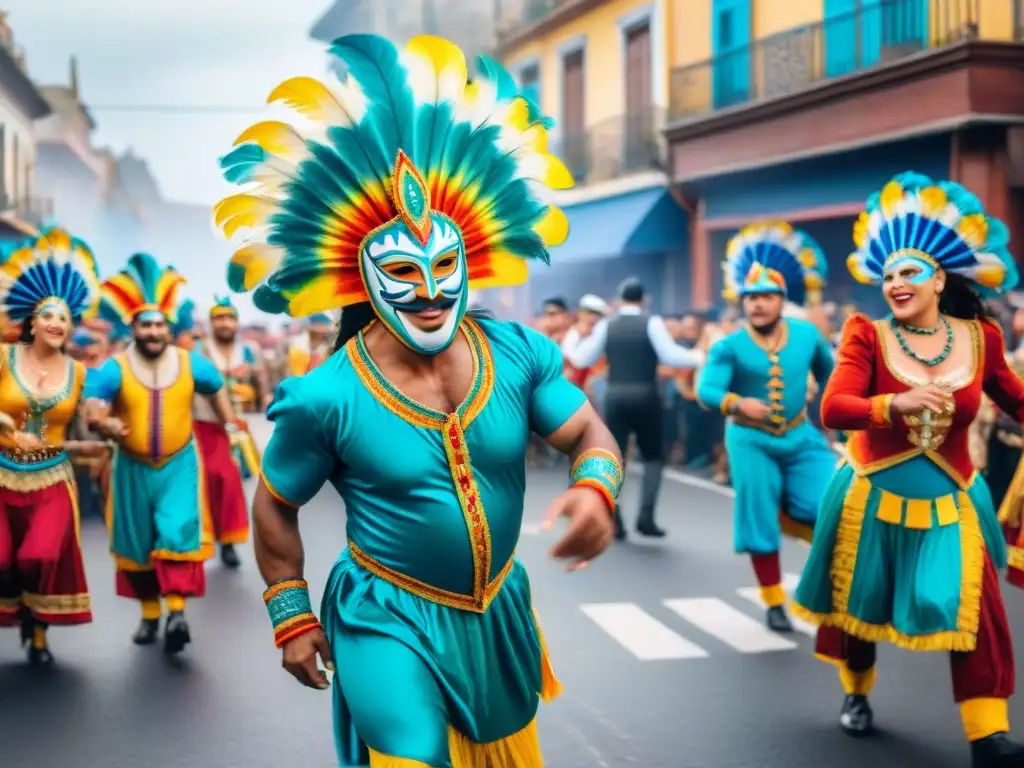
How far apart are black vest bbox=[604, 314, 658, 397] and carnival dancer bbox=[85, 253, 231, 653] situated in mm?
4277

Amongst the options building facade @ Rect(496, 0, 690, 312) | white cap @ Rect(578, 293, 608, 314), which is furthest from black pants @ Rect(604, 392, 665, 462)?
building facade @ Rect(496, 0, 690, 312)

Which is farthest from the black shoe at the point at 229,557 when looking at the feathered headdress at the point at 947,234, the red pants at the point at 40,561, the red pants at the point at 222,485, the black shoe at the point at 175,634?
the feathered headdress at the point at 947,234

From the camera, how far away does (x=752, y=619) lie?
773cm

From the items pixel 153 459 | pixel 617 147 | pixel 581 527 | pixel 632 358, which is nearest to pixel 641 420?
pixel 632 358

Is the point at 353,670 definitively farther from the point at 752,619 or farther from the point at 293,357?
the point at 293,357

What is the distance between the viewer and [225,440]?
30.3 feet

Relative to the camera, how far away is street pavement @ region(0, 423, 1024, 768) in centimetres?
541

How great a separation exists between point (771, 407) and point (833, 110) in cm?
1257

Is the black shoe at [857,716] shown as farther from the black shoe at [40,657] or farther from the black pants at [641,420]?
the black pants at [641,420]

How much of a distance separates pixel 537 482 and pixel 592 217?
12.6 metres

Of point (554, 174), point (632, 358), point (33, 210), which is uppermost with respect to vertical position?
point (33, 210)

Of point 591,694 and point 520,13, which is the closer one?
point 591,694

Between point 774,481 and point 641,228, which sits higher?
point 641,228

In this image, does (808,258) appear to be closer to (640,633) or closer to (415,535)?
(640,633)
